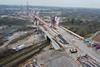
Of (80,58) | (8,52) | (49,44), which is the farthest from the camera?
(49,44)

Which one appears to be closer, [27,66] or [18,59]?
[27,66]

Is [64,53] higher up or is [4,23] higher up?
[64,53]

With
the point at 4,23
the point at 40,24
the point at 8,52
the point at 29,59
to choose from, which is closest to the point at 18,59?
the point at 29,59

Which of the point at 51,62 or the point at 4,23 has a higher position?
the point at 51,62

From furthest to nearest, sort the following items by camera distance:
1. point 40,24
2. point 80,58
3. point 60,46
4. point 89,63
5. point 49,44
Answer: point 40,24 < point 49,44 < point 60,46 < point 80,58 < point 89,63

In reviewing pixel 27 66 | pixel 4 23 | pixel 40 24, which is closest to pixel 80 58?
pixel 27 66

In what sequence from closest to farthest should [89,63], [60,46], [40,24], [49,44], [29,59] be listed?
[89,63] → [29,59] → [60,46] → [49,44] → [40,24]

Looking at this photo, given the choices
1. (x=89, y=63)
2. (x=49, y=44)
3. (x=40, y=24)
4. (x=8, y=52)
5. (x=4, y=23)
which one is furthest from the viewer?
(x=4, y=23)

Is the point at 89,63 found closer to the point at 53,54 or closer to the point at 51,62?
the point at 51,62

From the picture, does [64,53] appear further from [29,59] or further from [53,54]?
[29,59]
